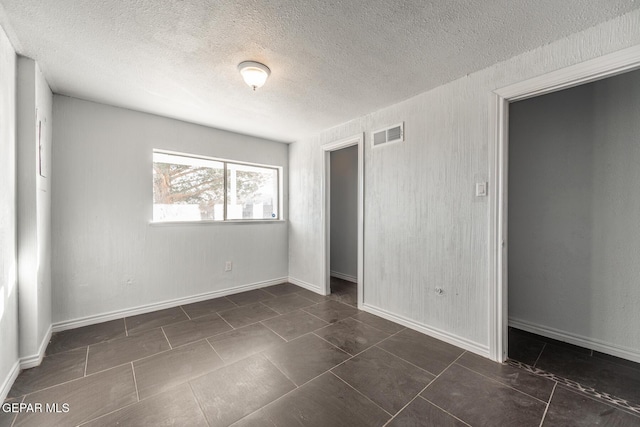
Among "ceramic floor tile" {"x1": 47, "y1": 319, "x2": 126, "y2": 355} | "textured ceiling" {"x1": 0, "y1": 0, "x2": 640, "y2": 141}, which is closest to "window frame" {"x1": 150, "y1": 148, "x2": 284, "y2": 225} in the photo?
"textured ceiling" {"x1": 0, "y1": 0, "x2": 640, "y2": 141}

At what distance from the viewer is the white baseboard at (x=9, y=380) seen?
170 cm

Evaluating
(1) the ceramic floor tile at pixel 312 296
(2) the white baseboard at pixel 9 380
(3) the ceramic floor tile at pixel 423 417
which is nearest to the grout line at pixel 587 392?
(3) the ceramic floor tile at pixel 423 417

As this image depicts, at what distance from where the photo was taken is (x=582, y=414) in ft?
5.21

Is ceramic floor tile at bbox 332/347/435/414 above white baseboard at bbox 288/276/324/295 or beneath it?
beneath

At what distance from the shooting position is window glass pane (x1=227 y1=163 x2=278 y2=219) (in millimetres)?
4074

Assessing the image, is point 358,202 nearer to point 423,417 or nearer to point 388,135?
point 388,135

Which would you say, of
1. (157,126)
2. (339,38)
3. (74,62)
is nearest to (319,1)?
(339,38)

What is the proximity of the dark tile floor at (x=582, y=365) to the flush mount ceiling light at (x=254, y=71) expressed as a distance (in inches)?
126

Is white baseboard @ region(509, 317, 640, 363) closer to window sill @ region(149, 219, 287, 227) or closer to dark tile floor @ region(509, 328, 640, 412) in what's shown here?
dark tile floor @ region(509, 328, 640, 412)

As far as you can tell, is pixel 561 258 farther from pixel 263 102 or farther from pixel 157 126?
pixel 157 126

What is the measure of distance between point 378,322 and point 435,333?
60 cm

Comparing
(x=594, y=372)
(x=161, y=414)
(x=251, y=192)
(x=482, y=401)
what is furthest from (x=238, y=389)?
(x=251, y=192)

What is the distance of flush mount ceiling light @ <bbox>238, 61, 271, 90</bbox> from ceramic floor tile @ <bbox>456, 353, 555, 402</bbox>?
113 inches

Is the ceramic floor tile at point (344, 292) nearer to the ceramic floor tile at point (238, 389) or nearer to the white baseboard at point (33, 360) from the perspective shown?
the ceramic floor tile at point (238, 389)
